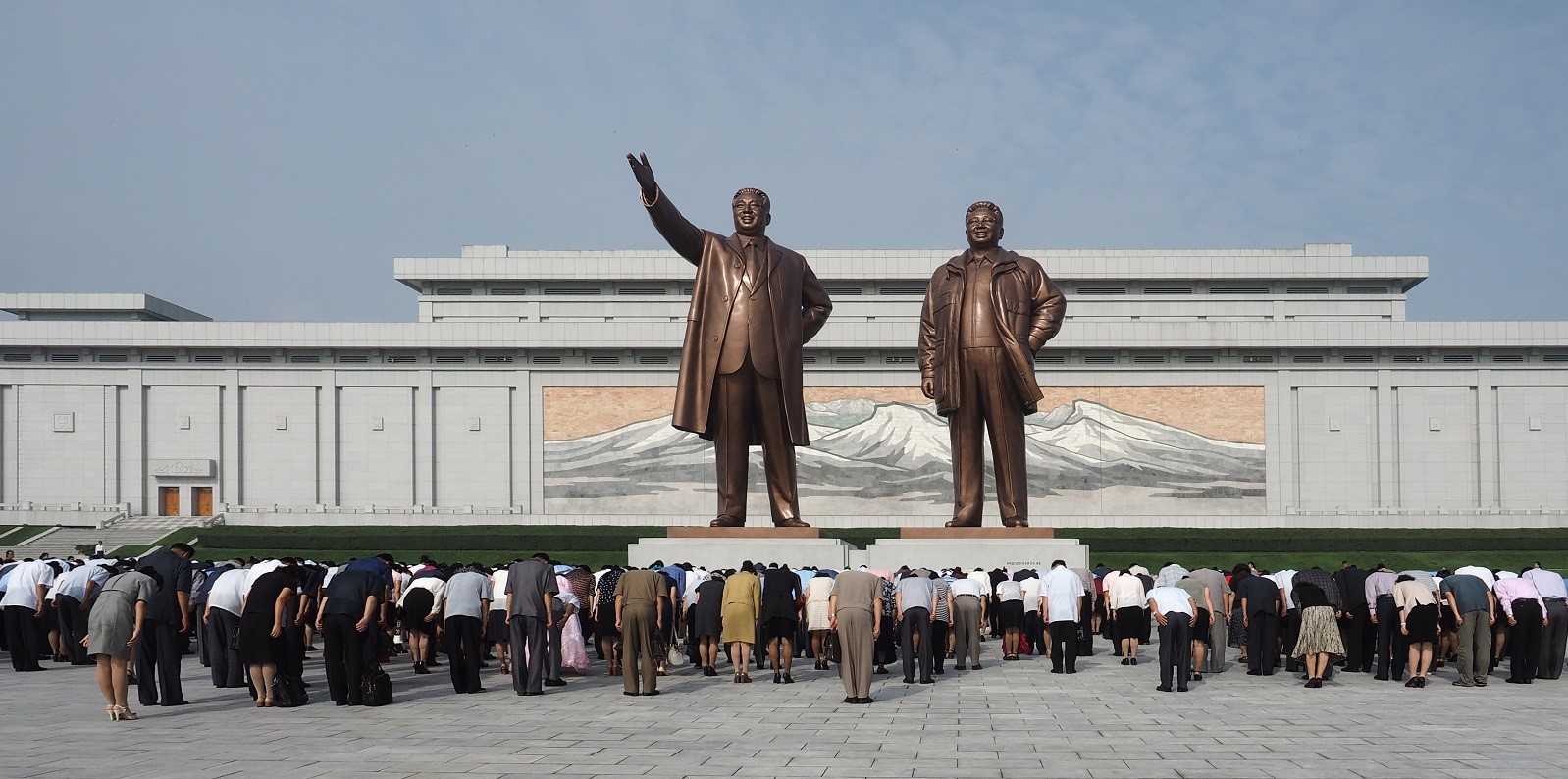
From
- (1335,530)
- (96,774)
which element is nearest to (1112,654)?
(96,774)

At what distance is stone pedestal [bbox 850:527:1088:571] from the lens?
16266 mm

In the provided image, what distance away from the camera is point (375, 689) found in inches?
417

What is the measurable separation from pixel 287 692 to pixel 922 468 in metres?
31.3

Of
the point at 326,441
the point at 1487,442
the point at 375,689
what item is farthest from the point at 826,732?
the point at 1487,442

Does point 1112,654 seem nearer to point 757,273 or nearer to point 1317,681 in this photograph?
point 1317,681

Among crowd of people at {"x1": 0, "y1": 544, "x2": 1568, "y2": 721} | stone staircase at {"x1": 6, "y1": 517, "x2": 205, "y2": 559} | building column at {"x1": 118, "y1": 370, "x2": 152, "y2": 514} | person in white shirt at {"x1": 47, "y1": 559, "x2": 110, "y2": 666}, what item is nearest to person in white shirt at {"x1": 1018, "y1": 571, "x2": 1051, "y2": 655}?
crowd of people at {"x1": 0, "y1": 544, "x2": 1568, "y2": 721}

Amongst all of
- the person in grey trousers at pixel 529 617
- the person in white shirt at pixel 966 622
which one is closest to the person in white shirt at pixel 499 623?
the person in grey trousers at pixel 529 617

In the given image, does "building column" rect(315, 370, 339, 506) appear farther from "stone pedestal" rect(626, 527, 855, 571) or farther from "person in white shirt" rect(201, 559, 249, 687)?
"person in white shirt" rect(201, 559, 249, 687)

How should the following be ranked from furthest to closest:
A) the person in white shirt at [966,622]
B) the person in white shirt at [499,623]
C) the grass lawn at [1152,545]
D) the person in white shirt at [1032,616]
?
the grass lawn at [1152,545] < the person in white shirt at [1032,616] < the person in white shirt at [966,622] < the person in white shirt at [499,623]

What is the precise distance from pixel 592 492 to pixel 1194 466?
18558 millimetres

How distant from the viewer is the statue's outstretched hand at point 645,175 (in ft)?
47.2

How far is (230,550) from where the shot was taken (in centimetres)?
3356

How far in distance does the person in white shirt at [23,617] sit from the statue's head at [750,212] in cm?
866

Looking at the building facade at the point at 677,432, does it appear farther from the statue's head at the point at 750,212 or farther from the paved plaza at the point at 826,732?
the paved plaza at the point at 826,732
